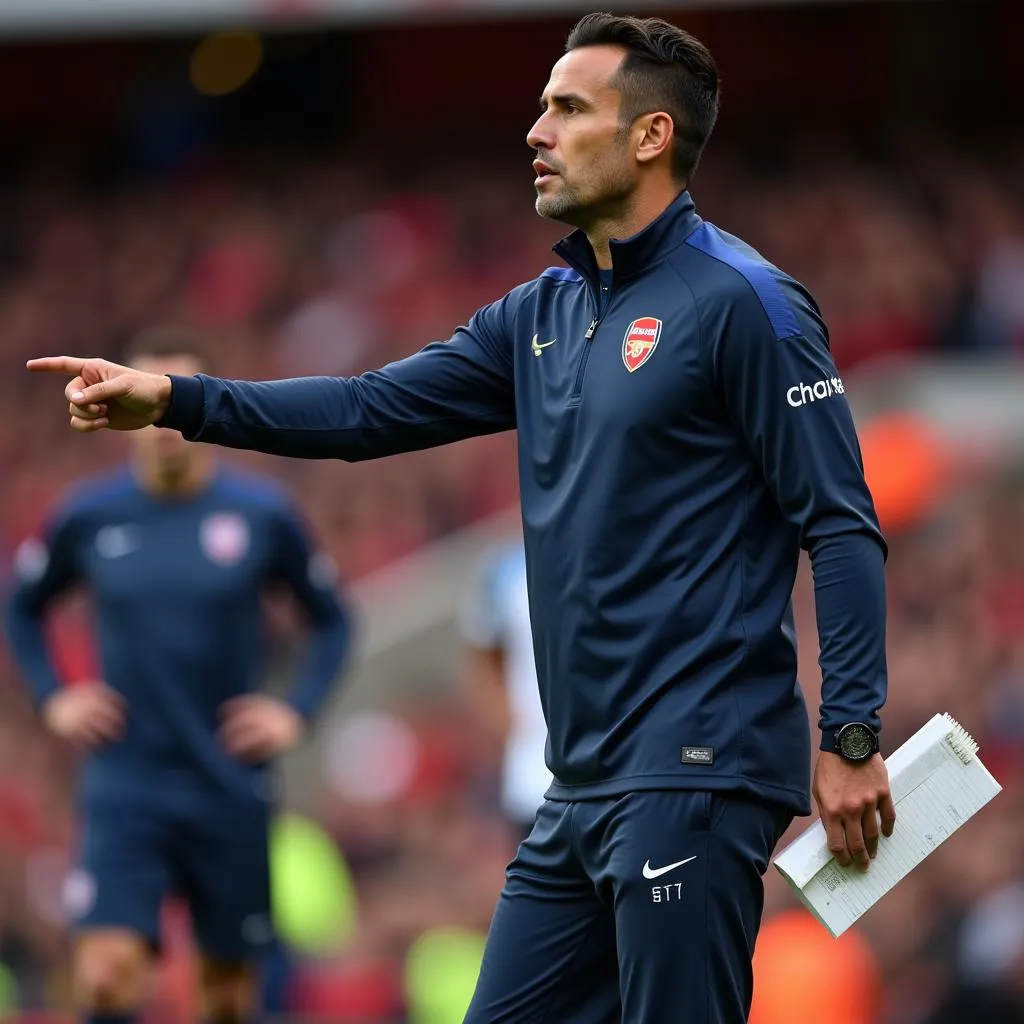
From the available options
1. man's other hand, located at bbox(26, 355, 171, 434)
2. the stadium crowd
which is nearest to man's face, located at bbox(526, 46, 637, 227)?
man's other hand, located at bbox(26, 355, 171, 434)

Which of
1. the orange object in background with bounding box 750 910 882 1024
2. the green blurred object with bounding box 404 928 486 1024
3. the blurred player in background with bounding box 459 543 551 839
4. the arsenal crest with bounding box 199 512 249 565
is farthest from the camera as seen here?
the green blurred object with bounding box 404 928 486 1024

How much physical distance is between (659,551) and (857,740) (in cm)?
49

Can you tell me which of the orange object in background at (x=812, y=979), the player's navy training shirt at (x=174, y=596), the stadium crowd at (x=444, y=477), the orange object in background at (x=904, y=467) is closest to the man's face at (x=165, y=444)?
the player's navy training shirt at (x=174, y=596)

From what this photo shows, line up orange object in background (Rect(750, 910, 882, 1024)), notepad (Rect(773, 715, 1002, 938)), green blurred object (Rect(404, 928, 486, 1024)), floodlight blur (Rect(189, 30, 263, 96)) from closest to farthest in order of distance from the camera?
1. notepad (Rect(773, 715, 1002, 938))
2. orange object in background (Rect(750, 910, 882, 1024))
3. green blurred object (Rect(404, 928, 486, 1024))
4. floodlight blur (Rect(189, 30, 263, 96))

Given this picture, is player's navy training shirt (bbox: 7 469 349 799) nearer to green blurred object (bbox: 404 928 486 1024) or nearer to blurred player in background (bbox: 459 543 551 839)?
blurred player in background (bbox: 459 543 551 839)

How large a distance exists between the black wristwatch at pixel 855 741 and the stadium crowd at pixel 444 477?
4.77m

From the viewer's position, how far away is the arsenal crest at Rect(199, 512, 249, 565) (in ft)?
22.3

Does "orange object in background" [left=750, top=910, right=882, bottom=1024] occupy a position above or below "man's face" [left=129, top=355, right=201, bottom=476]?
below

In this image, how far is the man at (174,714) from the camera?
21.4 feet

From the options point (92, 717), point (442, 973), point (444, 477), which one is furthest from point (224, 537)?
point (444, 477)

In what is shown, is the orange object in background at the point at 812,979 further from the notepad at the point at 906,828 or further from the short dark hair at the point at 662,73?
the short dark hair at the point at 662,73

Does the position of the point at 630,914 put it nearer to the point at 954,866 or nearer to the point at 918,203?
the point at 954,866

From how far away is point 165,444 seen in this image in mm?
6734

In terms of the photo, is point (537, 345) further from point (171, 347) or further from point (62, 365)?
point (171, 347)
